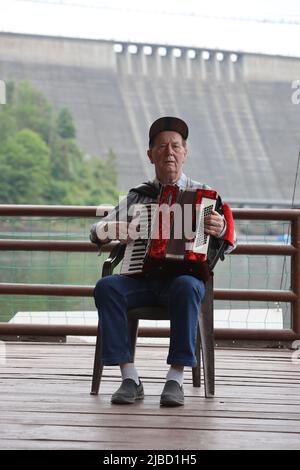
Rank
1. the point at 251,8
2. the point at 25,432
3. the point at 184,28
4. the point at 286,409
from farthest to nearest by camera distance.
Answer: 1. the point at 251,8
2. the point at 184,28
3. the point at 286,409
4. the point at 25,432

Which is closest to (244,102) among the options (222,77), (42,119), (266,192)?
(222,77)

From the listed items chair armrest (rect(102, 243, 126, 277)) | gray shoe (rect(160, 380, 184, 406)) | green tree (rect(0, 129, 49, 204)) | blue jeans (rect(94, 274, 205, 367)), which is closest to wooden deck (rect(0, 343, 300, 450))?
gray shoe (rect(160, 380, 184, 406))

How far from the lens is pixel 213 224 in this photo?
218cm

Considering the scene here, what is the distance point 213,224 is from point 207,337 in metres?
0.33

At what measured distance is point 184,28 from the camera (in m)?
54.3

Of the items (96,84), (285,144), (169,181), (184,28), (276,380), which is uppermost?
(184,28)

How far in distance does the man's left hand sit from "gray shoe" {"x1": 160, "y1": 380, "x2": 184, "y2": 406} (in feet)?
1.37

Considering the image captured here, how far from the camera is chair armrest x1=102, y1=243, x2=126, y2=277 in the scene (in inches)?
90.6

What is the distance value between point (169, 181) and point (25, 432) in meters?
0.86

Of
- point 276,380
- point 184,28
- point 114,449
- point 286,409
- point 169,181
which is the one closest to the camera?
point 114,449

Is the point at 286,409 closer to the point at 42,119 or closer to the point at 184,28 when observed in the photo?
the point at 42,119

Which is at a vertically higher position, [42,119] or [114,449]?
[42,119]

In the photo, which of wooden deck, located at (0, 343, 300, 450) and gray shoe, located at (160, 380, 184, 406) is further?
gray shoe, located at (160, 380, 184, 406)

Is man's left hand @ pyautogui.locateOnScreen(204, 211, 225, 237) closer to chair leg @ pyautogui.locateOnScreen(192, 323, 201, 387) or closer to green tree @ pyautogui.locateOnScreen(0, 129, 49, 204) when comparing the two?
chair leg @ pyautogui.locateOnScreen(192, 323, 201, 387)
